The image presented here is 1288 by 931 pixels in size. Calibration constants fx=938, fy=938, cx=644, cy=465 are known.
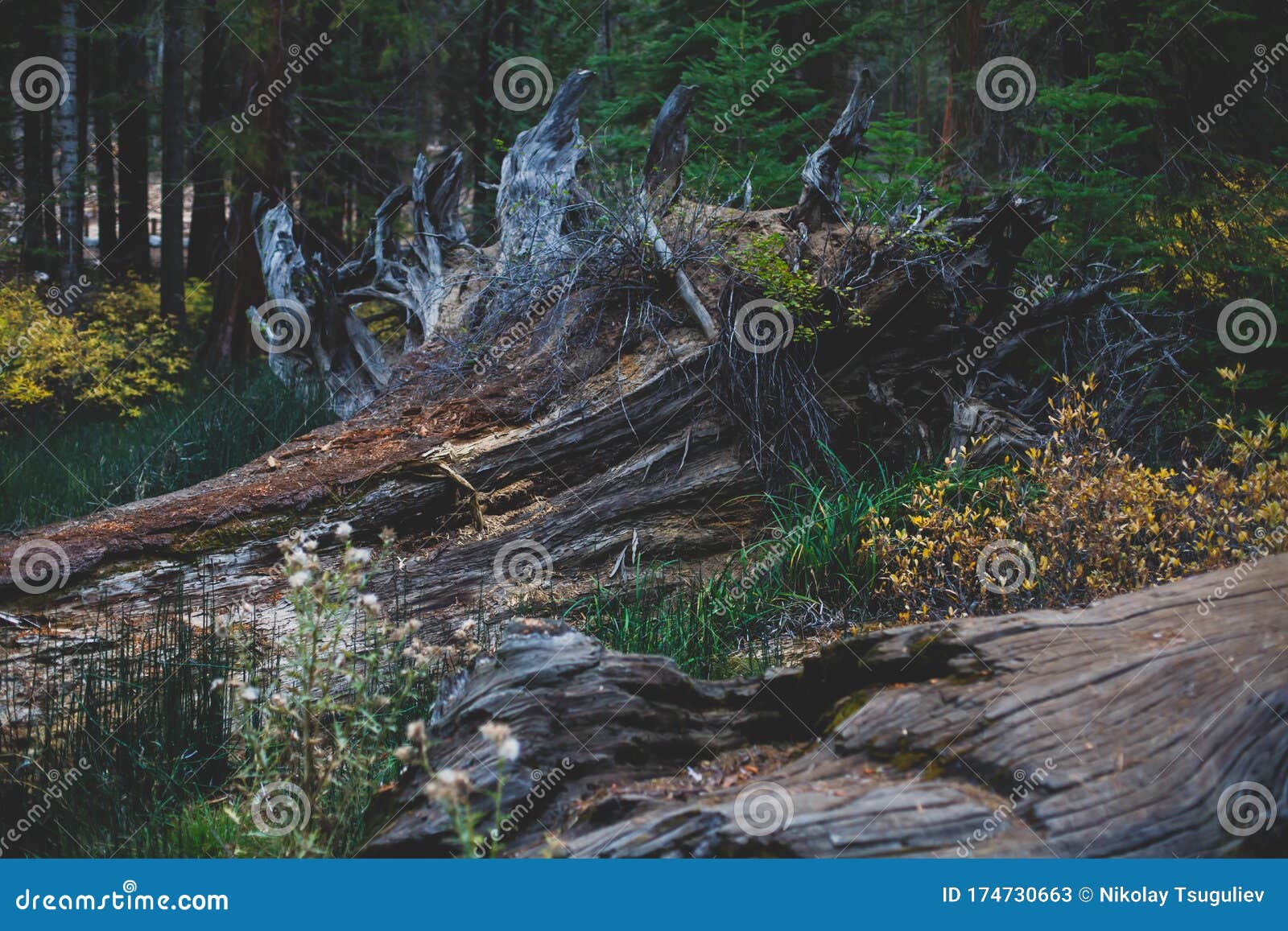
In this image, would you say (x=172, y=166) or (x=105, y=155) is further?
(x=105, y=155)

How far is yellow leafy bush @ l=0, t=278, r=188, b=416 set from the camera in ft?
28.8

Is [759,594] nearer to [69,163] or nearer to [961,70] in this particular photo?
[961,70]

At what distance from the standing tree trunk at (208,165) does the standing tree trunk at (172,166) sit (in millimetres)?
344

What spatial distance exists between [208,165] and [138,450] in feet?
25.7

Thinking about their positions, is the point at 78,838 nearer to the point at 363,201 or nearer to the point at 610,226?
the point at 610,226

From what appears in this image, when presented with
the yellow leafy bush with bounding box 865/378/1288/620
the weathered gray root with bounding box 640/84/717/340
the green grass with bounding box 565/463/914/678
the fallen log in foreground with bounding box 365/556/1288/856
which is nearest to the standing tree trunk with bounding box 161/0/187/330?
the weathered gray root with bounding box 640/84/717/340

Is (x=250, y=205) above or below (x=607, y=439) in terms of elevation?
above

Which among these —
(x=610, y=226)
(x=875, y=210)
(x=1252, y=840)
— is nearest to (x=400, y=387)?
(x=610, y=226)

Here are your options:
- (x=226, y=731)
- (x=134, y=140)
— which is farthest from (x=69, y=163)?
(x=226, y=731)

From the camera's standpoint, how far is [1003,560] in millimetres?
4465

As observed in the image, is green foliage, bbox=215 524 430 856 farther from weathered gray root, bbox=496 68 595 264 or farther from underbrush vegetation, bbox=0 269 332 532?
weathered gray root, bbox=496 68 595 264

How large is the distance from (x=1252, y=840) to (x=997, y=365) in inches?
173

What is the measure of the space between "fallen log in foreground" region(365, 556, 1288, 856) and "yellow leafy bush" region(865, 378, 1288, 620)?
0.92 meters

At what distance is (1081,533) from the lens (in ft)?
14.1
